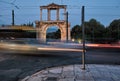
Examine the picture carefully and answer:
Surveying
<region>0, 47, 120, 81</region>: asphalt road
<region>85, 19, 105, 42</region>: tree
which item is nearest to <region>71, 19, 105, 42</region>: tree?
<region>85, 19, 105, 42</region>: tree

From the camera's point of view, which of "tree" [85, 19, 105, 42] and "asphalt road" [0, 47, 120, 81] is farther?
"tree" [85, 19, 105, 42]

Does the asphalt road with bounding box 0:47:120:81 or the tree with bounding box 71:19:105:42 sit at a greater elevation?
the tree with bounding box 71:19:105:42

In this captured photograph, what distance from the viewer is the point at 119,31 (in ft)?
266

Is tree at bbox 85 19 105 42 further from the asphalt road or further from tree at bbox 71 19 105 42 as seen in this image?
the asphalt road

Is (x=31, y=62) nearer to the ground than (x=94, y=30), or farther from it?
nearer to the ground

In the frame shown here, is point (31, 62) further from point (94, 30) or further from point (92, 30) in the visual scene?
point (94, 30)

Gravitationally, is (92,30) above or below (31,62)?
above

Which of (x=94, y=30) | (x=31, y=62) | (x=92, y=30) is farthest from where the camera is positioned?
(x=94, y=30)

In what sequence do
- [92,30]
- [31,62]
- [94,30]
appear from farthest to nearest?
[94,30] < [92,30] < [31,62]

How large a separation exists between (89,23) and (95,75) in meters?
89.1

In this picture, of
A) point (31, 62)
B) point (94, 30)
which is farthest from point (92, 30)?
point (31, 62)

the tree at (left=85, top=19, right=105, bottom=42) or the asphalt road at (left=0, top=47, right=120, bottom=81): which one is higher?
the tree at (left=85, top=19, right=105, bottom=42)

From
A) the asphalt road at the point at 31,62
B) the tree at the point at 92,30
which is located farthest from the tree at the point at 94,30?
the asphalt road at the point at 31,62

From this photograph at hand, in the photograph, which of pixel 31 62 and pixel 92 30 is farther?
pixel 92 30
